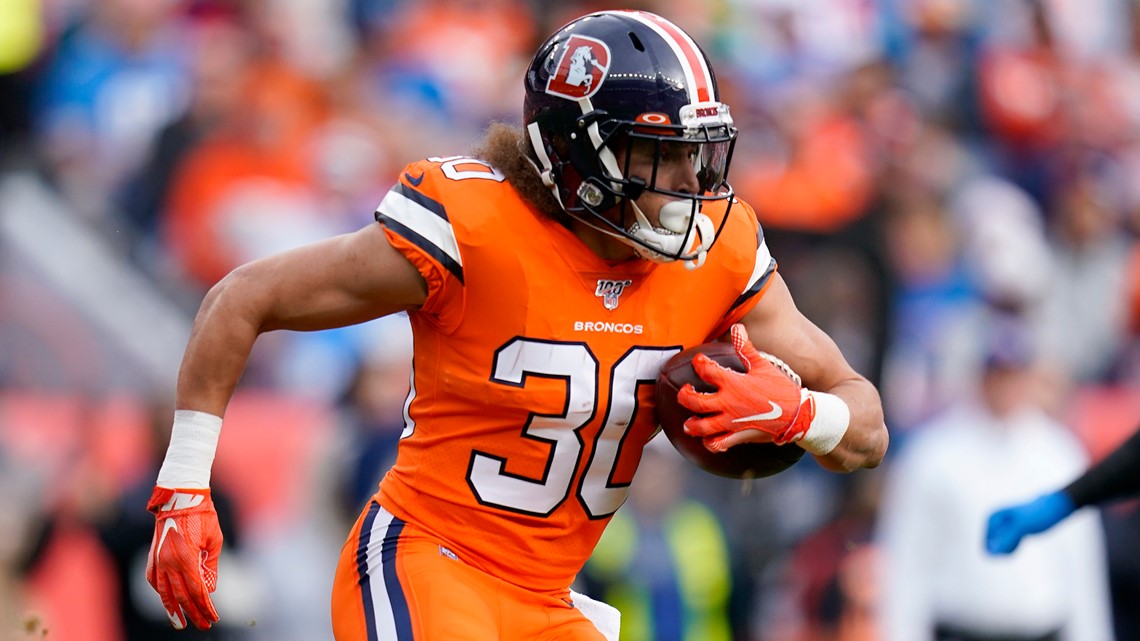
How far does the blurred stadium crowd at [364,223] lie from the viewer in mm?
6059

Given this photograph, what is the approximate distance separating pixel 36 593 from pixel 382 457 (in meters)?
1.37

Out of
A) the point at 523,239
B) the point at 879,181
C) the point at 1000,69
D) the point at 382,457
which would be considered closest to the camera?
the point at 523,239

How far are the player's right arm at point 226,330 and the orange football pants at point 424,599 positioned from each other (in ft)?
1.04

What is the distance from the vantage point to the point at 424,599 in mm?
3164

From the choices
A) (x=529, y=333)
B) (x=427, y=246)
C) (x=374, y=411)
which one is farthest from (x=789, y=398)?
(x=374, y=411)

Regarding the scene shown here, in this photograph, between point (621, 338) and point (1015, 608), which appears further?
point (1015, 608)

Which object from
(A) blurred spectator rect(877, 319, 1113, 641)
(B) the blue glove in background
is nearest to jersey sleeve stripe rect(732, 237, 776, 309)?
(B) the blue glove in background

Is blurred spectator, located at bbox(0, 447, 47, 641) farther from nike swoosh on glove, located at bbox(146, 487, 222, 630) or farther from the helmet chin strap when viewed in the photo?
the helmet chin strap

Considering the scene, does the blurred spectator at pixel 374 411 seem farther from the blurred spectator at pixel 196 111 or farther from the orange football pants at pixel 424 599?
the orange football pants at pixel 424 599

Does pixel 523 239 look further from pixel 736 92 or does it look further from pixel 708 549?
pixel 736 92

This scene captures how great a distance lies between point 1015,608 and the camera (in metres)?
6.13

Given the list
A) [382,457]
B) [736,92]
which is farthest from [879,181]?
[382,457]

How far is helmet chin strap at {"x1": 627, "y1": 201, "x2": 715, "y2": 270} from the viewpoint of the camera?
10.4 feet

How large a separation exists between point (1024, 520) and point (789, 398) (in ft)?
6.26
